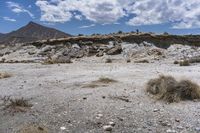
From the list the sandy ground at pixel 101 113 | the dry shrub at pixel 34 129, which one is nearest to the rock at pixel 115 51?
the sandy ground at pixel 101 113

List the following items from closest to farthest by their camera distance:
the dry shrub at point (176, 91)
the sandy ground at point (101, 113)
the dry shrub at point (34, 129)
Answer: the dry shrub at point (34, 129) → the sandy ground at point (101, 113) → the dry shrub at point (176, 91)

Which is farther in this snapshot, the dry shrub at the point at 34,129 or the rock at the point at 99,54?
the rock at the point at 99,54

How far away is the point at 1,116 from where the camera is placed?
31.7 feet

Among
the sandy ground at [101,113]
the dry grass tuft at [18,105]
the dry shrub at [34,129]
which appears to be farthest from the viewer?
the dry grass tuft at [18,105]

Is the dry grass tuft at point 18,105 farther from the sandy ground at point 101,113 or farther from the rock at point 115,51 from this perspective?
the rock at point 115,51

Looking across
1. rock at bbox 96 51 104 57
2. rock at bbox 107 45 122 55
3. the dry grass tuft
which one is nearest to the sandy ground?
the dry grass tuft

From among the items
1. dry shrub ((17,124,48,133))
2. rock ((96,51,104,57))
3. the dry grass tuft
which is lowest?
dry shrub ((17,124,48,133))

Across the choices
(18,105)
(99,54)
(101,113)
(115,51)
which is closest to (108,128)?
(101,113)

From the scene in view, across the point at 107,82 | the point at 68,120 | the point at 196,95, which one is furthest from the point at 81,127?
the point at 107,82

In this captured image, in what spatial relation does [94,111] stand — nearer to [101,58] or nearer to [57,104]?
[57,104]

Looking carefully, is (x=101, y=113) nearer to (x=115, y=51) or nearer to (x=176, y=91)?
(x=176, y=91)

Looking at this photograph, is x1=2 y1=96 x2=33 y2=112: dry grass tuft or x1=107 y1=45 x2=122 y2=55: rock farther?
x1=107 y1=45 x2=122 y2=55: rock

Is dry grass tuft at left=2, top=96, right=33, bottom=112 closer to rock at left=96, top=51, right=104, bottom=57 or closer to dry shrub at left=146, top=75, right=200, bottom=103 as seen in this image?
dry shrub at left=146, top=75, right=200, bottom=103

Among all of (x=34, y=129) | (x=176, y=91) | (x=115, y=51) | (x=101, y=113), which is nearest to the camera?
(x=34, y=129)
